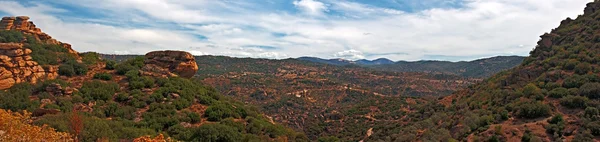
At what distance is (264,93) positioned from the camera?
76938 millimetres

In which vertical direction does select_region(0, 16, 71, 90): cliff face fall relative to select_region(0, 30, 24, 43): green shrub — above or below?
below

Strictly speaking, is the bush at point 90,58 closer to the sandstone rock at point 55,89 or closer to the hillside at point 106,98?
the hillside at point 106,98

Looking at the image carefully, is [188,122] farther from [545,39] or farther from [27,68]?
[545,39]

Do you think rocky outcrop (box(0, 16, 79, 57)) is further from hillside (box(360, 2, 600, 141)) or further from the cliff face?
Result: hillside (box(360, 2, 600, 141))

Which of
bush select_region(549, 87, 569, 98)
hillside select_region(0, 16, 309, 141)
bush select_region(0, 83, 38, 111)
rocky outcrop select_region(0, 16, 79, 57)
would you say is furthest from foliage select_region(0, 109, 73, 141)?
bush select_region(549, 87, 569, 98)

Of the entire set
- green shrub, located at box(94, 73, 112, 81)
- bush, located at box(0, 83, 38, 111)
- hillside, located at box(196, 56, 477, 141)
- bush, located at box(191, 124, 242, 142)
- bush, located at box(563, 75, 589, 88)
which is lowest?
hillside, located at box(196, 56, 477, 141)

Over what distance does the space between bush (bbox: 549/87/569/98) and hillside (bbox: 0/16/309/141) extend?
18616 mm

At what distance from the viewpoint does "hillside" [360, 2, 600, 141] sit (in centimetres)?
2053

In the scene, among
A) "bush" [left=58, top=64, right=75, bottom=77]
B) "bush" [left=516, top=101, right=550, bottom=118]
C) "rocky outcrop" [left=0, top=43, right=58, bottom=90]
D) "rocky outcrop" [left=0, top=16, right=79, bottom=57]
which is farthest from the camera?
"rocky outcrop" [left=0, top=16, right=79, bottom=57]

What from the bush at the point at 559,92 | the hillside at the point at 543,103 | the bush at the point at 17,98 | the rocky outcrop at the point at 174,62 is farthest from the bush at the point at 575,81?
the bush at the point at 17,98

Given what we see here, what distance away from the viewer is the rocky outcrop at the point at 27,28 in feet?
99.6

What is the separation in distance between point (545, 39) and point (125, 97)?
42.6 m

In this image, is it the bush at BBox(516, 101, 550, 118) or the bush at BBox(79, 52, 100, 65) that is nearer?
the bush at BBox(516, 101, 550, 118)

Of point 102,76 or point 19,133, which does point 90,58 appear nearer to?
point 102,76
